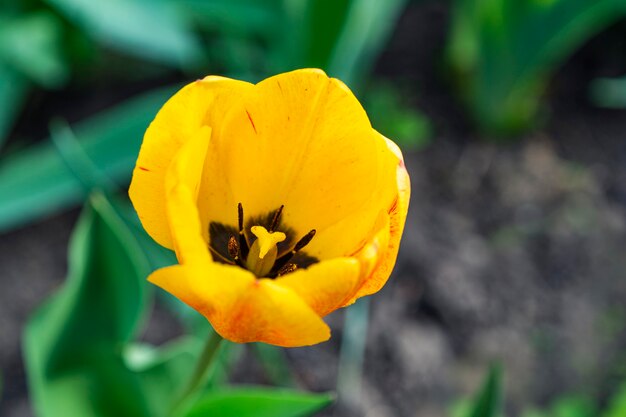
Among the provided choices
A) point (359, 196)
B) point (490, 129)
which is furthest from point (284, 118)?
point (490, 129)

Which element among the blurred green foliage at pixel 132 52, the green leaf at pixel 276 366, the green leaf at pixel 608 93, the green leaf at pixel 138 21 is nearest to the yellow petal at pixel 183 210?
the blurred green foliage at pixel 132 52

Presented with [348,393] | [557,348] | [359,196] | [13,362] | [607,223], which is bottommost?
[13,362]

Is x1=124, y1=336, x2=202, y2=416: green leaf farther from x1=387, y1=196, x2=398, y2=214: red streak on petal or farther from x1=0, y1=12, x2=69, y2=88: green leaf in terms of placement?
x1=0, y1=12, x2=69, y2=88: green leaf

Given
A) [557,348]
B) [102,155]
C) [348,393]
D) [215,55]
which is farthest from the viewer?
[215,55]

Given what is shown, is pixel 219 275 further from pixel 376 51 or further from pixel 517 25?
pixel 376 51

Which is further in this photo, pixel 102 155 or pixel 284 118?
pixel 102 155

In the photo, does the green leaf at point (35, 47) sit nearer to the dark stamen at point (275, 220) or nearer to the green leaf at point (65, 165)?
the green leaf at point (65, 165)

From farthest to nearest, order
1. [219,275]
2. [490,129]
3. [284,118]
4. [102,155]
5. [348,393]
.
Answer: [490,129], [348,393], [102,155], [284,118], [219,275]

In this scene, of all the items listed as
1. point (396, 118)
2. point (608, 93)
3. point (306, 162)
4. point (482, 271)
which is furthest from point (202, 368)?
point (608, 93)
